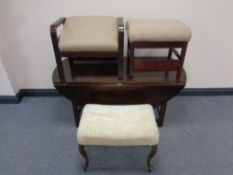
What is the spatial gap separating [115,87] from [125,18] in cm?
65

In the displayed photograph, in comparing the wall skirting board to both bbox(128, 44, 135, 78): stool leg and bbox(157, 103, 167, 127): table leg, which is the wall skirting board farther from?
bbox(128, 44, 135, 78): stool leg

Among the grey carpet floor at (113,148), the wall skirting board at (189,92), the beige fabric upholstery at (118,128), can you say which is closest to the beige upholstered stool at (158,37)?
the beige fabric upholstery at (118,128)

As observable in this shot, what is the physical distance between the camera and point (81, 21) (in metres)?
1.46

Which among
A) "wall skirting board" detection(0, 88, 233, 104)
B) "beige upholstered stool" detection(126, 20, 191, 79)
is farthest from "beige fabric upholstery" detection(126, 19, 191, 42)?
"wall skirting board" detection(0, 88, 233, 104)

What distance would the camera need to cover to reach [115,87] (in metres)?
1.43

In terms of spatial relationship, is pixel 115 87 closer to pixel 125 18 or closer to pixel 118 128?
pixel 118 128

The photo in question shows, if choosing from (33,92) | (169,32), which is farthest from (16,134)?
(169,32)

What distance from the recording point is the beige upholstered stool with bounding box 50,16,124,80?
1271 mm

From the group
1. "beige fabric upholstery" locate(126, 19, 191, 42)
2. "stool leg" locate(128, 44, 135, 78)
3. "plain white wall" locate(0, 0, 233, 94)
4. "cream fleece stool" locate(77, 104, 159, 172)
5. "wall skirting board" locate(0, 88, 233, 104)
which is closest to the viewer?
"cream fleece stool" locate(77, 104, 159, 172)

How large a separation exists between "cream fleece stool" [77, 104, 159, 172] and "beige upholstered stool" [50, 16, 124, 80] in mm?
381

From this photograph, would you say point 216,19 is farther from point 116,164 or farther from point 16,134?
point 16,134

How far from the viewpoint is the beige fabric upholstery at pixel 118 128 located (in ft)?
3.75

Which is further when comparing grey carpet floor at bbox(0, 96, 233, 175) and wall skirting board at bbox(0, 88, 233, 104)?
wall skirting board at bbox(0, 88, 233, 104)

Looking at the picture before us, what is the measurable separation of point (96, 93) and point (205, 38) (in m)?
1.15
